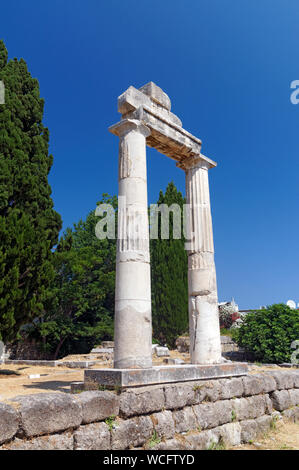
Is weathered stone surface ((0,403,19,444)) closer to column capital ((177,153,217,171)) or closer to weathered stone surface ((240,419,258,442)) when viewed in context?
weathered stone surface ((240,419,258,442))

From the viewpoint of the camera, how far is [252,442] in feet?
22.4

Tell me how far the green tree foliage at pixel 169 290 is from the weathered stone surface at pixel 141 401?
1920 centimetres

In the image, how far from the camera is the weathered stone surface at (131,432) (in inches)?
194

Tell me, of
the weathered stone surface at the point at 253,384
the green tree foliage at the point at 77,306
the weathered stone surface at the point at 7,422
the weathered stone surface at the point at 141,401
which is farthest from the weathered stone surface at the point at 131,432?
the green tree foliage at the point at 77,306

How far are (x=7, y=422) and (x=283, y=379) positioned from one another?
266 inches

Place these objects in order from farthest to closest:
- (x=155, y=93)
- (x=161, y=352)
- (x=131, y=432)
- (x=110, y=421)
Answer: (x=161, y=352)
(x=155, y=93)
(x=131, y=432)
(x=110, y=421)

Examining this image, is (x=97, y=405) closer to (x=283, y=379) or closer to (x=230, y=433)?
(x=230, y=433)

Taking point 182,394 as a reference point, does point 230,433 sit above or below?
below

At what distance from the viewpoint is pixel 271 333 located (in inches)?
655

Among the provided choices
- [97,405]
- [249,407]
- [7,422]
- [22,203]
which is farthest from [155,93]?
[22,203]

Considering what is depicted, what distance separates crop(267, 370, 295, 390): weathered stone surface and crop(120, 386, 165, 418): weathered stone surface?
3836 millimetres

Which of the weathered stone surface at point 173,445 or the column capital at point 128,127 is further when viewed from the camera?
the column capital at point 128,127

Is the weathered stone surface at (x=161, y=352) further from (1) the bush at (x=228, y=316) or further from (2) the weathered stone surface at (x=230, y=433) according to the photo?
(1) the bush at (x=228, y=316)
